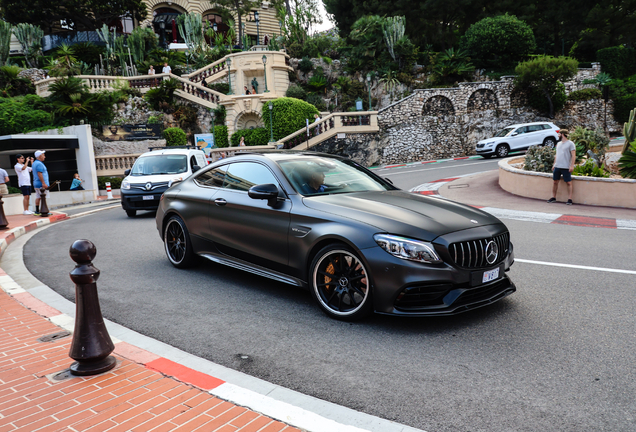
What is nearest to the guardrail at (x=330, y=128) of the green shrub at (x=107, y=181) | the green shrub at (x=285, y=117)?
the green shrub at (x=285, y=117)

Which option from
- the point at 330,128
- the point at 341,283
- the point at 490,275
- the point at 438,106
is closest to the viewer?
the point at 490,275

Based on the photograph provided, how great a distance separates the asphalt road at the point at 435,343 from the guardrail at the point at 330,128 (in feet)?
81.8

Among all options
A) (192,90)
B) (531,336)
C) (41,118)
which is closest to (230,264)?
(531,336)

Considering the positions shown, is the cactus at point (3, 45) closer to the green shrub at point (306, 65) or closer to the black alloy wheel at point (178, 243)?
→ the green shrub at point (306, 65)

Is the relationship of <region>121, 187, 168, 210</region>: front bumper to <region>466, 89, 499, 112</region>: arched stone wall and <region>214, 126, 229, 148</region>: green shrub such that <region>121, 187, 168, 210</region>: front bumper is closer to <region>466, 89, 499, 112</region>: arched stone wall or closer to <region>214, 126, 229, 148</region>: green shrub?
<region>214, 126, 229, 148</region>: green shrub

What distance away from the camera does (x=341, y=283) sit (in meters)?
4.59

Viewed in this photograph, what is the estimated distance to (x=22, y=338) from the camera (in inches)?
172

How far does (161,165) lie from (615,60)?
40843 mm

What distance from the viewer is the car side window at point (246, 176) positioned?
567 centimetres

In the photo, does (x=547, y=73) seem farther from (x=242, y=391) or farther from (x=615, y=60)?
(x=242, y=391)

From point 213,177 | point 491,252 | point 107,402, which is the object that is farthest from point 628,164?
point 107,402

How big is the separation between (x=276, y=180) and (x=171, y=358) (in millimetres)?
2341

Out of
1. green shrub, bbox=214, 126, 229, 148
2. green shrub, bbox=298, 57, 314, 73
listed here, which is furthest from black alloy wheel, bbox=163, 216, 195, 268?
green shrub, bbox=298, 57, 314, 73

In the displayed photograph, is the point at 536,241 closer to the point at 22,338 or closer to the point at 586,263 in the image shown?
the point at 586,263
